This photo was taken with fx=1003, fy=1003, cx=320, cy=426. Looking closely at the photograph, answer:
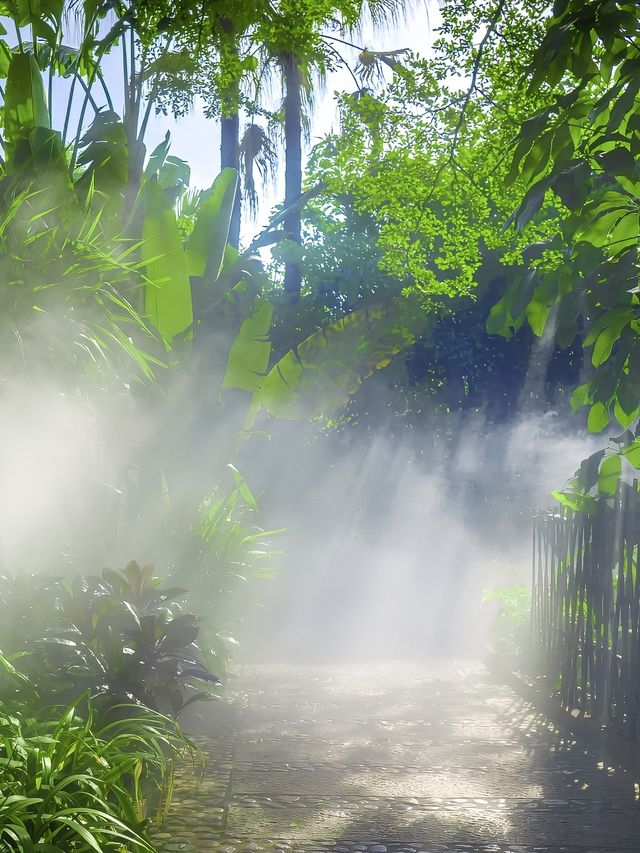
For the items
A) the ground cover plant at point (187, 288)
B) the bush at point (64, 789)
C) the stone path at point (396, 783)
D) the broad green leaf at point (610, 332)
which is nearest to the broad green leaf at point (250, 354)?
the ground cover plant at point (187, 288)

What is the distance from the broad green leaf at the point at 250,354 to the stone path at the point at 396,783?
3.80m

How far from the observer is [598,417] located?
5.44m

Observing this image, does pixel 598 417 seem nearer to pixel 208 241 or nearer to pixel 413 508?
pixel 208 241

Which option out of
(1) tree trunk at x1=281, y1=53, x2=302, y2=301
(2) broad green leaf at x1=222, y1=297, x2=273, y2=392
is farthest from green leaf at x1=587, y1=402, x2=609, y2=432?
(1) tree trunk at x1=281, y1=53, x2=302, y2=301

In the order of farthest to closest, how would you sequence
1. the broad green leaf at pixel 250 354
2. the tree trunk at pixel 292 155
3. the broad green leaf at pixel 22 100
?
the tree trunk at pixel 292 155 < the broad green leaf at pixel 250 354 < the broad green leaf at pixel 22 100

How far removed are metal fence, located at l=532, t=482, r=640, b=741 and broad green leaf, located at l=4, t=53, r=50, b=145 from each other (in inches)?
247

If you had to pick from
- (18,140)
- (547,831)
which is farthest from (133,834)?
(18,140)

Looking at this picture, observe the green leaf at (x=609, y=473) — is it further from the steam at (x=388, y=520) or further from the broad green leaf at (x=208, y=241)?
the steam at (x=388, y=520)

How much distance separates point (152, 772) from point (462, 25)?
17.6 feet

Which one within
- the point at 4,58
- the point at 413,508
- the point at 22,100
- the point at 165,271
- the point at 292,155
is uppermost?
the point at 292,155

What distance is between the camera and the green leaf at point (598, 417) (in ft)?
17.6

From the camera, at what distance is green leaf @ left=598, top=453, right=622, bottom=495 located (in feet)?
17.7

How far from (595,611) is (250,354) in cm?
558

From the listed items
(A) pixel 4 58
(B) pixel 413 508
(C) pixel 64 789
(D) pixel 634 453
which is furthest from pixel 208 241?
(B) pixel 413 508
